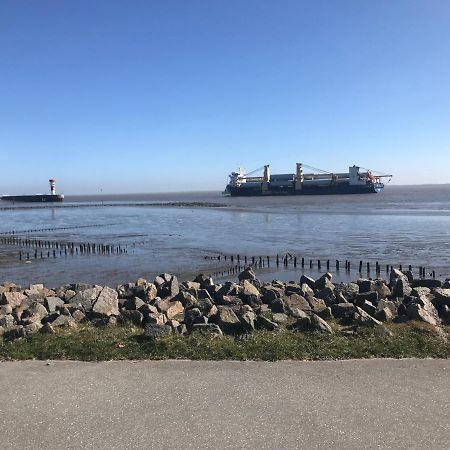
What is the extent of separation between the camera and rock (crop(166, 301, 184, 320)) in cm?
1005

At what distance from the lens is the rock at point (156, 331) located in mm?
7780

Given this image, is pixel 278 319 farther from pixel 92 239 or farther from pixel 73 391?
pixel 92 239

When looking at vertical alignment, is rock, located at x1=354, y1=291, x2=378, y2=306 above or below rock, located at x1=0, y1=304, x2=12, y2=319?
above

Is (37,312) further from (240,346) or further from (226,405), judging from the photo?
(226,405)

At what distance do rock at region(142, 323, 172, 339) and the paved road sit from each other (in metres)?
1.09

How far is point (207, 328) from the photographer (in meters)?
8.12

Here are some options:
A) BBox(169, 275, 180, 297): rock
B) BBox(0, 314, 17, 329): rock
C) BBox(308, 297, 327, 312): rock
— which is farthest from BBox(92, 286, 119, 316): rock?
BBox(308, 297, 327, 312): rock

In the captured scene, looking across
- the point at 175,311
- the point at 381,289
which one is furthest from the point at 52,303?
the point at 381,289

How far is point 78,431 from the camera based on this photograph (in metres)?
4.71

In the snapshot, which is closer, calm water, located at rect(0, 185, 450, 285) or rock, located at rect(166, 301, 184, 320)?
rock, located at rect(166, 301, 184, 320)

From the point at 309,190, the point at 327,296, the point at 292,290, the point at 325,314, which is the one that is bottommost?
the point at 292,290

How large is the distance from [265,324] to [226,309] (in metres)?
1.01

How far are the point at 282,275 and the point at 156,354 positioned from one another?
1530cm

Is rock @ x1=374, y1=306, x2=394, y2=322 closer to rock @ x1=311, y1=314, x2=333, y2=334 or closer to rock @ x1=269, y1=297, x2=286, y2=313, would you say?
rock @ x1=311, y1=314, x2=333, y2=334
